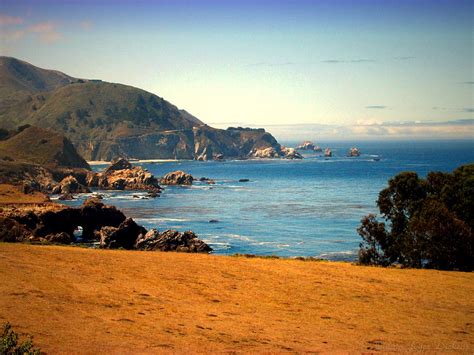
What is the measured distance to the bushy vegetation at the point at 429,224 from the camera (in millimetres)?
47562

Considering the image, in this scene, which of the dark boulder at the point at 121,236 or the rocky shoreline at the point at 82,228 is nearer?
the rocky shoreline at the point at 82,228

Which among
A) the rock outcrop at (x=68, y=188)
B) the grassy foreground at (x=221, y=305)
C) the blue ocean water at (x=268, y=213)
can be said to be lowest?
the blue ocean water at (x=268, y=213)

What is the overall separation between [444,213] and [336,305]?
785 inches

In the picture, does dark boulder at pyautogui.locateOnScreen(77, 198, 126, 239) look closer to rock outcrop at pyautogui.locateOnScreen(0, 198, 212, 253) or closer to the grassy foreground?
rock outcrop at pyautogui.locateOnScreen(0, 198, 212, 253)

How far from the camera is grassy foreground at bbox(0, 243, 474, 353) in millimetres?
24547

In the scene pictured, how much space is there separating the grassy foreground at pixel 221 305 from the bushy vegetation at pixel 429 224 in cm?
454

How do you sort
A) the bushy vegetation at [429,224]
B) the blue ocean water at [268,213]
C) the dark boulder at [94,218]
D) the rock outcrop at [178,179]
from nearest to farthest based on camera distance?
the bushy vegetation at [429,224], the blue ocean water at [268,213], the dark boulder at [94,218], the rock outcrop at [178,179]

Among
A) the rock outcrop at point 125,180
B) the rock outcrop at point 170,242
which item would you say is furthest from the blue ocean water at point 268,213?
the rock outcrop at point 125,180

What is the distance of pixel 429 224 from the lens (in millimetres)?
47938

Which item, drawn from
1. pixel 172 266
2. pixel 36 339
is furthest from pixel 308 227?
pixel 36 339

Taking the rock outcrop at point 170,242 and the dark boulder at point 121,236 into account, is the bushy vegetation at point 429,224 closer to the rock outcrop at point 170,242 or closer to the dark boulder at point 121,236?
the rock outcrop at point 170,242

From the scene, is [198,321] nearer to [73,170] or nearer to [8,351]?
[8,351]

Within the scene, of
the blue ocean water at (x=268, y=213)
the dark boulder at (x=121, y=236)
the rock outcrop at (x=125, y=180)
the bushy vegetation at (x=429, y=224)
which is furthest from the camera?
the rock outcrop at (x=125, y=180)

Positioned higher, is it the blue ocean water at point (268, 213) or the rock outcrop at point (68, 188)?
the rock outcrop at point (68, 188)
